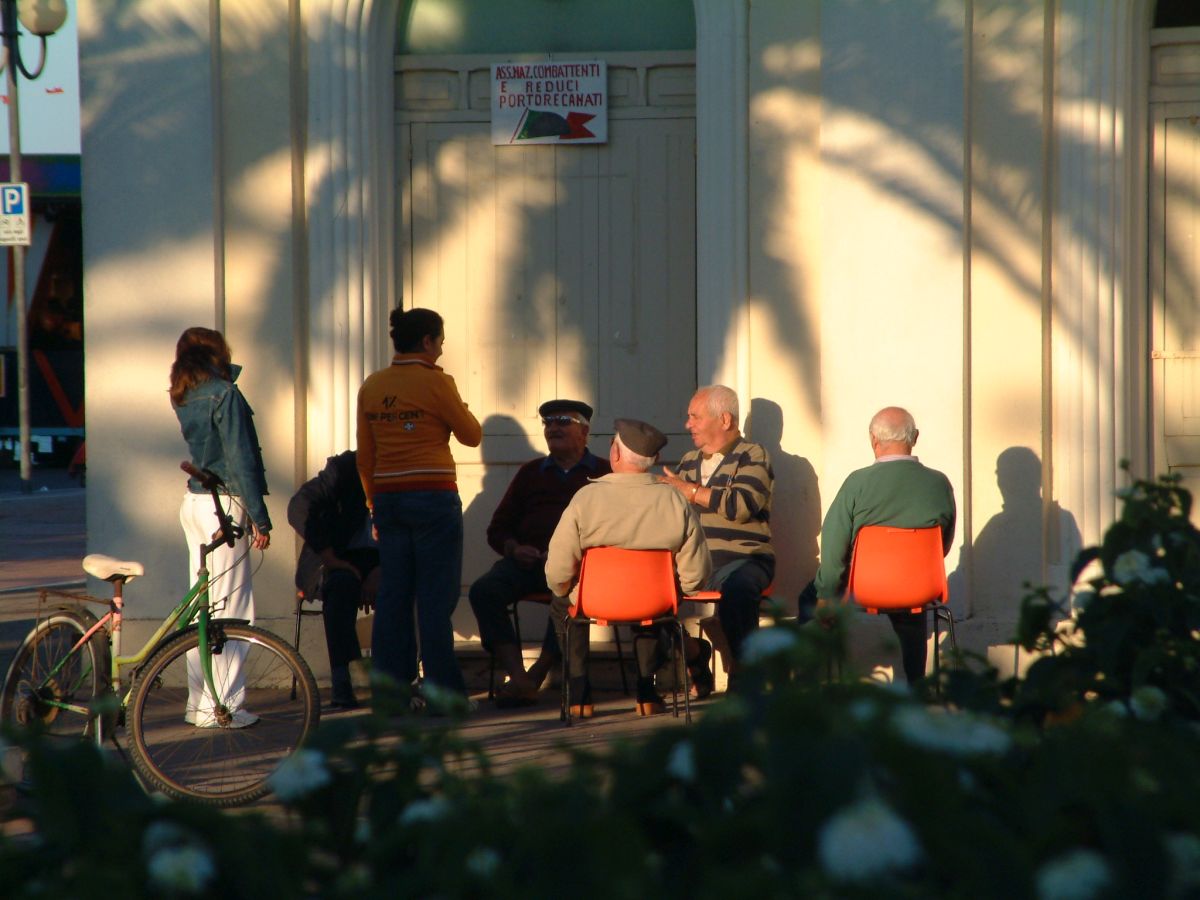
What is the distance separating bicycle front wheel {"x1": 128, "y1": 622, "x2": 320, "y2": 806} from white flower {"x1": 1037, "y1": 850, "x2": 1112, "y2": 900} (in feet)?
14.5

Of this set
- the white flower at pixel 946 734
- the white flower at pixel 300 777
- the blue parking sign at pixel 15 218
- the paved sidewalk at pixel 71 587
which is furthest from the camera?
the blue parking sign at pixel 15 218

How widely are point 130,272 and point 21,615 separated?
126 inches

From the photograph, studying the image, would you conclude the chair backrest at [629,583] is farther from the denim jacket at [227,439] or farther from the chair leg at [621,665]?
the denim jacket at [227,439]

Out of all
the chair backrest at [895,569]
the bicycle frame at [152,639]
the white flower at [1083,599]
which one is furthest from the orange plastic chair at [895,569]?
the white flower at [1083,599]

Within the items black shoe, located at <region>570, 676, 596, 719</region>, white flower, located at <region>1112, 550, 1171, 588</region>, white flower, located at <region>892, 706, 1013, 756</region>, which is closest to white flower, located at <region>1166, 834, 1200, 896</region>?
white flower, located at <region>892, 706, 1013, 756</region>

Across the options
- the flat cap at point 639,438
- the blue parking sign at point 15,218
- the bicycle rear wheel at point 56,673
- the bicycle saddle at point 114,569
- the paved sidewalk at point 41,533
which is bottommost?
the paved sidewalk at point 41,533

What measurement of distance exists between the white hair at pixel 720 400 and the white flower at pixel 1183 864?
5.99 m

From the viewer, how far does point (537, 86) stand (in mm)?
7887

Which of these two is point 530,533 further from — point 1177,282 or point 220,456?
point 1177,282

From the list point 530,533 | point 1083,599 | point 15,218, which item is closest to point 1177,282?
point 530,533

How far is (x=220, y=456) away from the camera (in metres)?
6.39

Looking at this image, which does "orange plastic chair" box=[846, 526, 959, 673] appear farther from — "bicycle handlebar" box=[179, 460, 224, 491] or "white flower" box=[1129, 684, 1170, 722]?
"white flower" box=[1129, 684, 1170, 722]

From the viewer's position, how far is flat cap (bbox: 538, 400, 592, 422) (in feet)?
24.4

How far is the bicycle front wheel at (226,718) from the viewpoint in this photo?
17.7 ft
